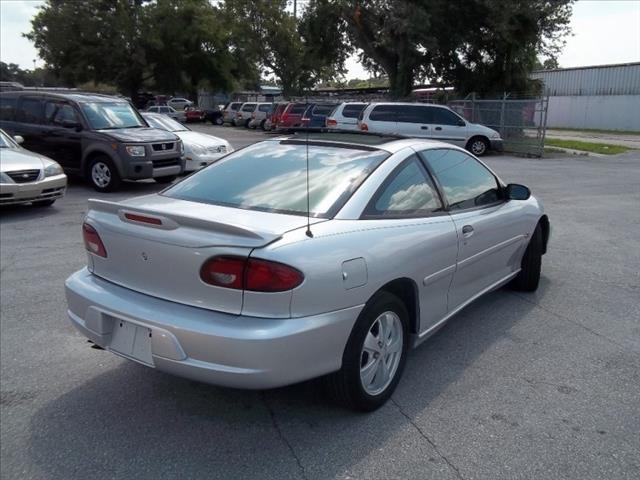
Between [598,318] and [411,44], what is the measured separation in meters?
22.4

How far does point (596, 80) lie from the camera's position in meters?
42.2

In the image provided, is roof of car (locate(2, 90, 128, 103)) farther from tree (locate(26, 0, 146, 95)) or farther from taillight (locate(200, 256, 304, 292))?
tree (locate(26, 0, 146, 95))

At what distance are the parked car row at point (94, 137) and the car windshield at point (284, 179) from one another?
7763 mm

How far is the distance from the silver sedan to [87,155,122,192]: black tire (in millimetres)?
1697

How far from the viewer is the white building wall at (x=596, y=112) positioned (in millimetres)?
39281

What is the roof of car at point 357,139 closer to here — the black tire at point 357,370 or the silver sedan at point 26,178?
the black tire at point 357,370

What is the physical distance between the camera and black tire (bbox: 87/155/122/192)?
11.6 metres

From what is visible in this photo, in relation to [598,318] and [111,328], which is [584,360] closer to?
[598,318]

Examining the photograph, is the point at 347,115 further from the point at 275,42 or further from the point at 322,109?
the point at 275,42

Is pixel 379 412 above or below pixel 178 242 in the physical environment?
below

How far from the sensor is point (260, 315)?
291 centimetres

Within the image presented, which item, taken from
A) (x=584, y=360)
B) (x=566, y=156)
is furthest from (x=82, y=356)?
(x=566, y=156)

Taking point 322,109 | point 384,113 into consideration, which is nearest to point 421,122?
point 384,113

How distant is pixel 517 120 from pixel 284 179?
1980 cm
